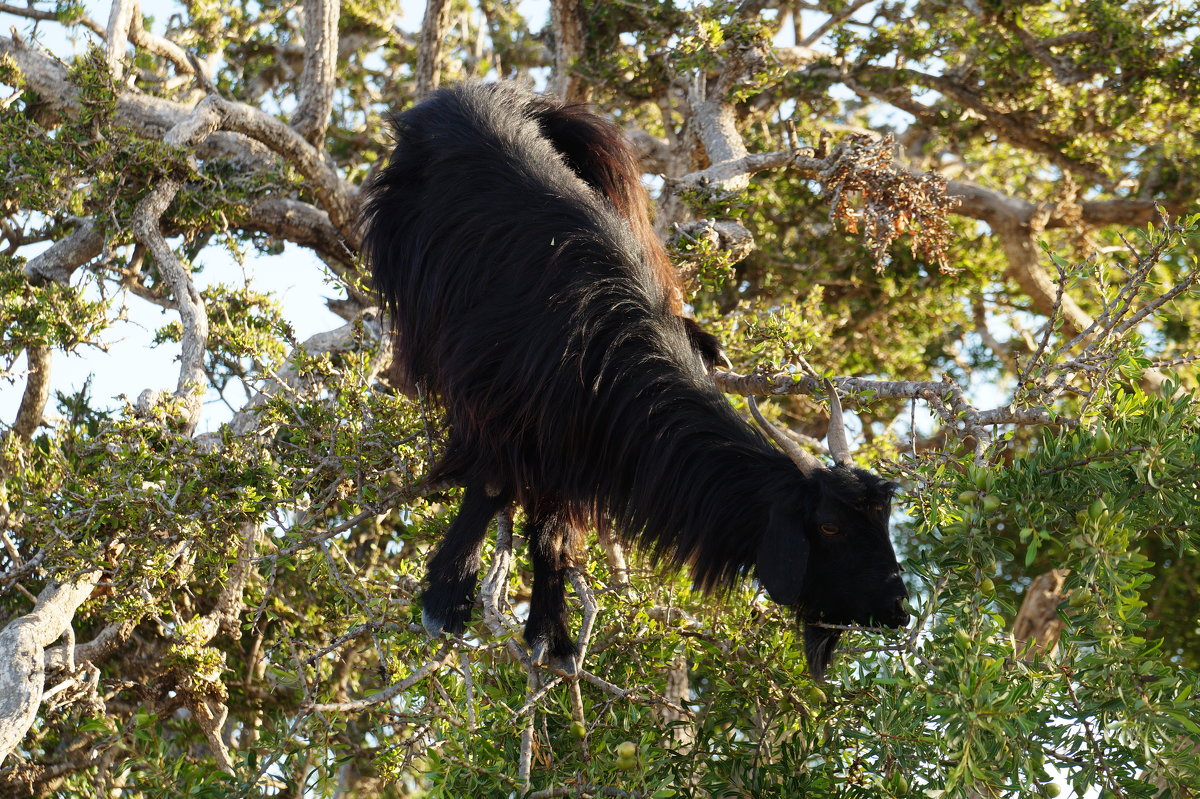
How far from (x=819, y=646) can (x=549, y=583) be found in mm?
1078

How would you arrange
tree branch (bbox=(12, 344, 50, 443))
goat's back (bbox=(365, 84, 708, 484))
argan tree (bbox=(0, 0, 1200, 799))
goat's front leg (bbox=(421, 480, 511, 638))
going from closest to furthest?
argan tree (bbox=(0, 0, 1200, 799)) → goat's back (bbox=(365, 84, 708, 484)) → goat's front leg (bbox=(421, 480, 511, 638)) → tree branch (bbox=(12, 344, 50, 443))

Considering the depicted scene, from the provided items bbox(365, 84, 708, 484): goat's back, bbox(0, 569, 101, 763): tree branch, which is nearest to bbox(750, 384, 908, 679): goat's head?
bbox(365, 84, 708, 484): goat's back

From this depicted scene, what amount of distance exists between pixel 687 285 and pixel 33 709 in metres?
3.10

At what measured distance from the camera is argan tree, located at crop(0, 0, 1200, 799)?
8.05 ft

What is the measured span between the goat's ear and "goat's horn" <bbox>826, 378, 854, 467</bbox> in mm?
232

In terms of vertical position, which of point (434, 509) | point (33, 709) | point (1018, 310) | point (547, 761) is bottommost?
point (33, 709)

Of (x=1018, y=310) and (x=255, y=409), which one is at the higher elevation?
(x=1018, y=310)

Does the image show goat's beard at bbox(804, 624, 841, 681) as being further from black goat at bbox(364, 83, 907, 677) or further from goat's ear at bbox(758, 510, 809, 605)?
goat's ear at bbox(758, 510, 809, 605)

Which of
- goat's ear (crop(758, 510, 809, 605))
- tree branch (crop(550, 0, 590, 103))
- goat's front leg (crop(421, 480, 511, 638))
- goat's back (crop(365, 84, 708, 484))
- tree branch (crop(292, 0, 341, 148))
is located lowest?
goat's front leg (crop(421, 480, 511, 638))

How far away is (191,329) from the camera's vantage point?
15.4ft

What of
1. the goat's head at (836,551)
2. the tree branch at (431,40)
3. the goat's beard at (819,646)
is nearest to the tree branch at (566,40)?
the tree branch at (431,40)

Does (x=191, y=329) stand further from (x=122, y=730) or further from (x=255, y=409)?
(x=122, y=730)

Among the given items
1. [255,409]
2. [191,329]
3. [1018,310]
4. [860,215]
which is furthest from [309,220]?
[1018,310]

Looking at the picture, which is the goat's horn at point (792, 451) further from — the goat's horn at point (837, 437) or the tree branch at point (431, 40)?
the tree branch at point (431, 40)
